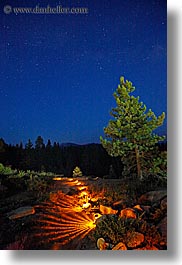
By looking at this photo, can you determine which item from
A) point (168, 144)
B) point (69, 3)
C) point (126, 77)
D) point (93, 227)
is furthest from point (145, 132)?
point (69, 3)

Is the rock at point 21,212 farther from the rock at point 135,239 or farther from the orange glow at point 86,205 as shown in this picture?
the rock at point 135,239

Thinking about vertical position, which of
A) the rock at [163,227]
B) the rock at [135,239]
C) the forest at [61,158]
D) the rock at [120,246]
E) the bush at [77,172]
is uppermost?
the forest at [61,158]

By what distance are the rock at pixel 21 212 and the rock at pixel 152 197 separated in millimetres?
446

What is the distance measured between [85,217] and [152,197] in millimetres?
285

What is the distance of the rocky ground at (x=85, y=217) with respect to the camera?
1899 millimetres

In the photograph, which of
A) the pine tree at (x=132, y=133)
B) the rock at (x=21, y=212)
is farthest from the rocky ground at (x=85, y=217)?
the pine tree at (x=132, y=133)

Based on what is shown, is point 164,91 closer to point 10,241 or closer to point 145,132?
point 145,132

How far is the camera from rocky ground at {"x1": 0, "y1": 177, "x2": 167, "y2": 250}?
1.90 m

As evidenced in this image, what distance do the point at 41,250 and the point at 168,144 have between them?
672 mm

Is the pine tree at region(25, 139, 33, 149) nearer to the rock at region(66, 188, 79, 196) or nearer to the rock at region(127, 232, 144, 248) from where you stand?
the rock at region(66, 188, 79, 196)

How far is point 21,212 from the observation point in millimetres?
1917

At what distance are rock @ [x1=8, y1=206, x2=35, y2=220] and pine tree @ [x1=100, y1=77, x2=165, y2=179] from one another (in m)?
0.40

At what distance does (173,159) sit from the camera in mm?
1922

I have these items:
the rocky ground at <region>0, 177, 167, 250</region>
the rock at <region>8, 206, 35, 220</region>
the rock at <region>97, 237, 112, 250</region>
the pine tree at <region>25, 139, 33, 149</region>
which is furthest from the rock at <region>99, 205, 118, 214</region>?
the pine tree at <region>25, 139, 33, 149</region>
